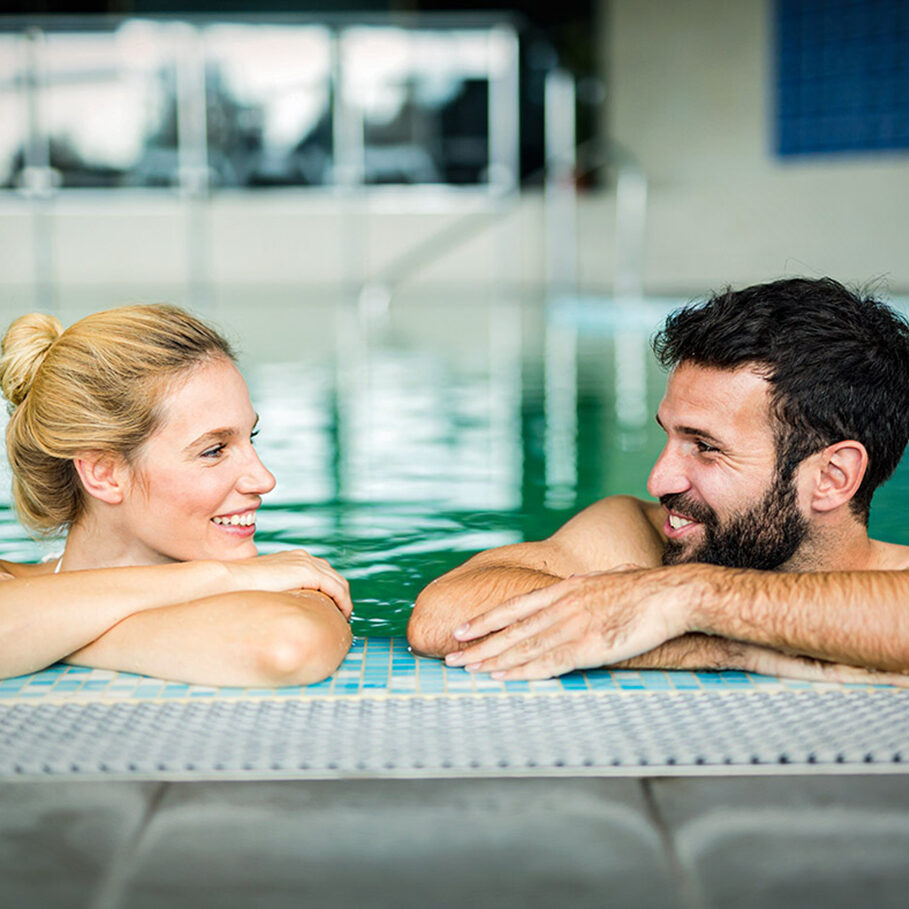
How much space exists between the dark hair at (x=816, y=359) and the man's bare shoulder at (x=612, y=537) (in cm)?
46

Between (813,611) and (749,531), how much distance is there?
321 mm

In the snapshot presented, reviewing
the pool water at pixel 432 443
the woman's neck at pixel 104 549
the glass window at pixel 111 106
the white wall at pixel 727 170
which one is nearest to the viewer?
the woman's neck at pixel 104 549

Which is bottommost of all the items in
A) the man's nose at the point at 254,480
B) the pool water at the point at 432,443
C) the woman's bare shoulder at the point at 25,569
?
the pool water at the point at 432,443

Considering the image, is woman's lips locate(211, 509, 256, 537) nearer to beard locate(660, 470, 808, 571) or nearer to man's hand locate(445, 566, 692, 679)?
man's hand locate(445, 566, 692, 679)

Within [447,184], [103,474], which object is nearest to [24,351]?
[103,474]

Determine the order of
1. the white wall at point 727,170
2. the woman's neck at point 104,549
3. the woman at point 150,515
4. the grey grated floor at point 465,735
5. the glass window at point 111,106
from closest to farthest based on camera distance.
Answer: the grey grated floor at point 465,735 < the woman at point 150,515 < the woman's neck at point 104,549 < the white wall at point 727,170 < the glass window at point 111,106

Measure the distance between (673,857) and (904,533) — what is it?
9.35ft

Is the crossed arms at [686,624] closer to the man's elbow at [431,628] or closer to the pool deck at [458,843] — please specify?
the man's elbow at [431,628]

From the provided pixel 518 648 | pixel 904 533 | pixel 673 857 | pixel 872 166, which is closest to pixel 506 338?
pixel 872 166

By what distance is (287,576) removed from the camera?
2.35 meters

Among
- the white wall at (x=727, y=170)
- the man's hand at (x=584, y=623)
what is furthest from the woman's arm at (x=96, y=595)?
the white wall at (x=727, y=170)

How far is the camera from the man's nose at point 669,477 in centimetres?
237

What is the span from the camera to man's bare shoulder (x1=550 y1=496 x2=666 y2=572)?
2.67m

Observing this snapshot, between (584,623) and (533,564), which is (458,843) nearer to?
(584,623)
